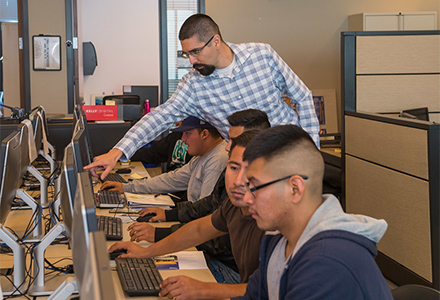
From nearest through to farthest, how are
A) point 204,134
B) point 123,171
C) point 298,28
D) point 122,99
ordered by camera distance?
point 204,134
point 123,171
point 122,99
point 298,28

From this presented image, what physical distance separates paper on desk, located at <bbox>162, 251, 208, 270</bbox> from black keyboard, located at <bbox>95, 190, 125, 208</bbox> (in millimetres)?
874

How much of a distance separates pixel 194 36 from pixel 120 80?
464cm

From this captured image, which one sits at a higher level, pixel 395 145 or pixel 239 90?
pixel 239 90

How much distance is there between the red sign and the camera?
4.37 metres

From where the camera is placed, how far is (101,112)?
14.6ft

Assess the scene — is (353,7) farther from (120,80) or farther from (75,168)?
(75,168)

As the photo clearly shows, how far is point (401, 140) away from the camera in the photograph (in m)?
3.48

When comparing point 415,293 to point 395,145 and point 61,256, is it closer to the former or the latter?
point 61,256

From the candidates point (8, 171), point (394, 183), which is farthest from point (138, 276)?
point (394, 183)

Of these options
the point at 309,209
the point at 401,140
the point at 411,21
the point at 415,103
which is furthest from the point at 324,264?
the point at 411,21

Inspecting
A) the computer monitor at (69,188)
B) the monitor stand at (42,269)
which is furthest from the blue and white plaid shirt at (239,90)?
the computer monitor at (69,188)

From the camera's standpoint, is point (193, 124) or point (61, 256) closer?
point (61, 256)

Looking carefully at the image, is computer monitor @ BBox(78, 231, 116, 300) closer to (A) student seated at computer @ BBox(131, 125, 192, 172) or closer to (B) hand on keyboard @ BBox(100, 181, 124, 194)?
(B) hand on keyboard @ BBox(100, 181, 124, 194)

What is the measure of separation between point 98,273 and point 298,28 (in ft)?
21.4
